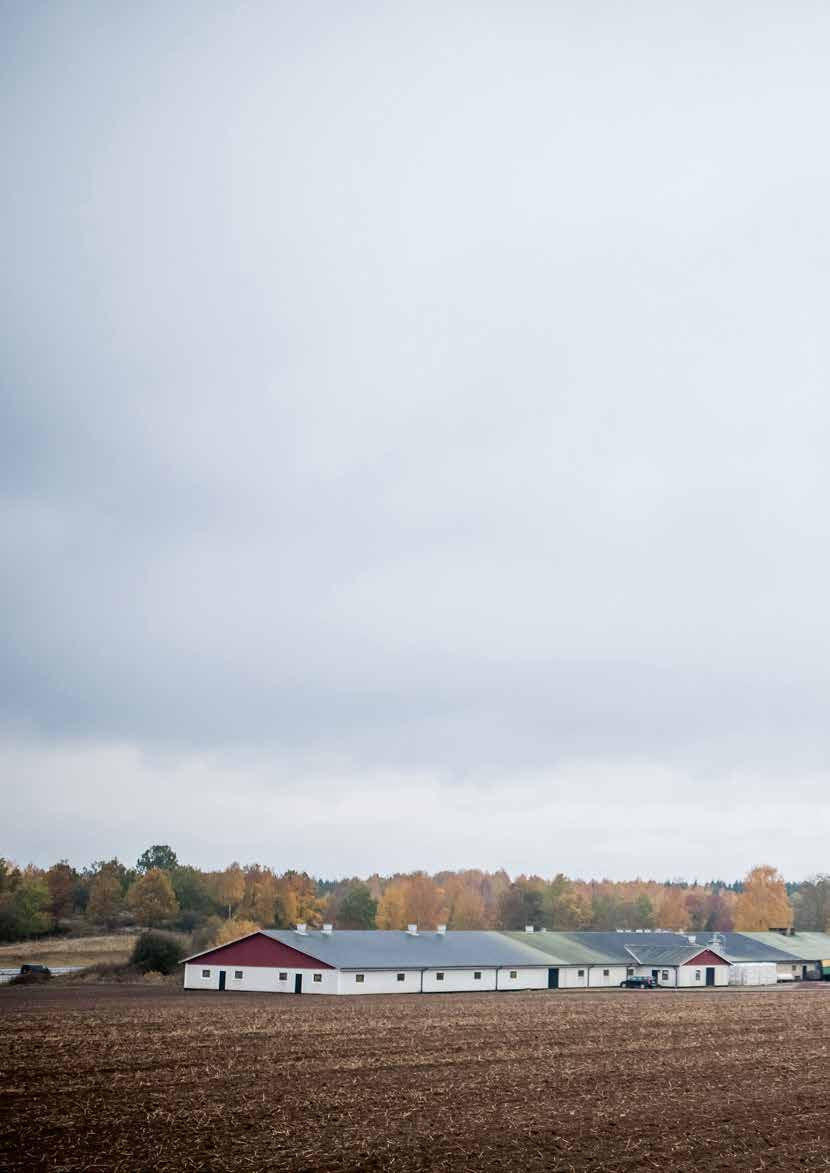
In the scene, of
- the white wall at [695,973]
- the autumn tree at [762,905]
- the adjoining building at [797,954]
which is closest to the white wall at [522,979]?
the white wall at [695,973]

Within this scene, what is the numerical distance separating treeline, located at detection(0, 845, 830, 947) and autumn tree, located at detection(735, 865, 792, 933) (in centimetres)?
13

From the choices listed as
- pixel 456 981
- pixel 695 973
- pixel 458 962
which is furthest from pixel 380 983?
pixel 695 973

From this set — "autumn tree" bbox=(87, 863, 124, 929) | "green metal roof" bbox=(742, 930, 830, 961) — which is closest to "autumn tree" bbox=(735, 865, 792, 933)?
"green metal roof" bbox=(742, 930, 830, 961)

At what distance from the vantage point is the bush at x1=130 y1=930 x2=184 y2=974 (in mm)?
85062

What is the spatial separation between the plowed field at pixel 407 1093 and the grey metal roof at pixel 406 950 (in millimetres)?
23313

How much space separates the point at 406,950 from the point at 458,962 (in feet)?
11.9

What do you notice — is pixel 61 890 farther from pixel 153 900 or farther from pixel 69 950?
pixel 69 950

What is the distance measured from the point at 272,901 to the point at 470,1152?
445ft

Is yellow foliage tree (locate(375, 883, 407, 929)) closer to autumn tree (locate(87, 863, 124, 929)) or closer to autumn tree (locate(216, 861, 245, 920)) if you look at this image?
autumn tree (locate(216, 861, 245, 920))

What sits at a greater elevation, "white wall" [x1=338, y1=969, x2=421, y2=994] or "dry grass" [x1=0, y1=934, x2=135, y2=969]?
"white wall" [x1=338, y1=969, x2=421, y2=994]

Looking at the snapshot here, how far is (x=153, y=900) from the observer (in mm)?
143375

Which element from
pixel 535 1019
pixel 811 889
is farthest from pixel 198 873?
pixel 535 1019

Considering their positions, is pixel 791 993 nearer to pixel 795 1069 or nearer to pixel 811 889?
pixel 795 1069

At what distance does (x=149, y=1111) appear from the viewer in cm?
2502
